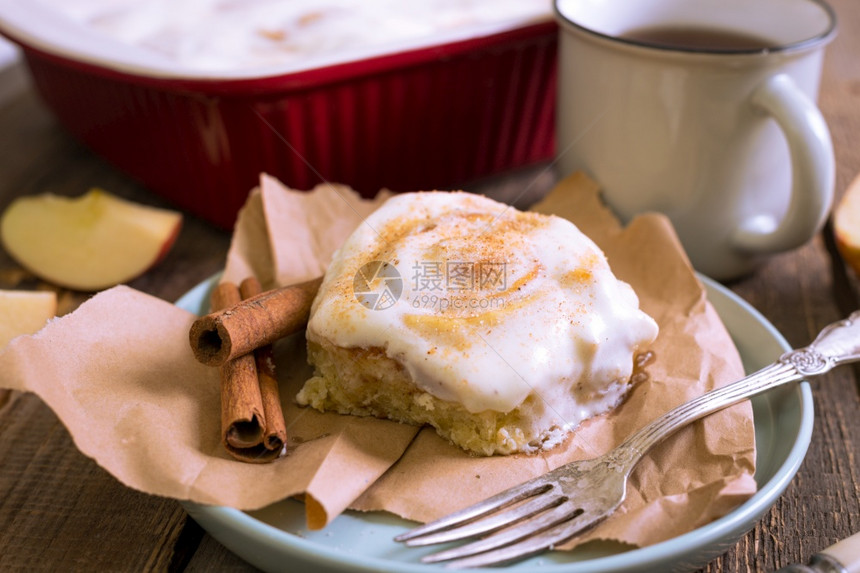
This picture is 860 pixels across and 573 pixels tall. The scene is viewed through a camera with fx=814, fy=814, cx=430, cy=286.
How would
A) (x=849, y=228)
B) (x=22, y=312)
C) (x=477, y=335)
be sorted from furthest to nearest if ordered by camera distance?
(x=849, y=228)
(x=22, y=312)
(x=477, y=335)

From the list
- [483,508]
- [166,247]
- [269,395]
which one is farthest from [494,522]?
[166,247]

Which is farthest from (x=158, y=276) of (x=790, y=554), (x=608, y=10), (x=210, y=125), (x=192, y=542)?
(x=790, y=554)

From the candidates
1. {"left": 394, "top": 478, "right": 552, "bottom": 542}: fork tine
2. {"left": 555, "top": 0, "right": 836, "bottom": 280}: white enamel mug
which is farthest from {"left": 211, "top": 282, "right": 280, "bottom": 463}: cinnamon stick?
{"left": 555, "top": 0, "right": 836, "bottom": 280}: white enamel mug

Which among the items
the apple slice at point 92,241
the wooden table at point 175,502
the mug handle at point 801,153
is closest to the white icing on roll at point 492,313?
the wooden table at point 175,502

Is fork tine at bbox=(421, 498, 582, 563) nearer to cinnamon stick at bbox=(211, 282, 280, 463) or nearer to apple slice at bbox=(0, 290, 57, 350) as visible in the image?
cinnamon stick at bbox=(211, 282, 280, 463)

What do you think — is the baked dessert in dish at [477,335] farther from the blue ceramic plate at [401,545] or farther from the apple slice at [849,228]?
the apple slice at [849,228]

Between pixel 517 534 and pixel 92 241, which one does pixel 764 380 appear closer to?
pixel 517 534
